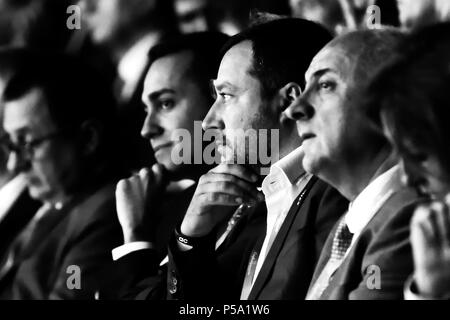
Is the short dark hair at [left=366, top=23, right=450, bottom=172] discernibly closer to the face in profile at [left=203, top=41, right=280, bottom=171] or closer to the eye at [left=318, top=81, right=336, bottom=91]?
the eye at [left=318, top=81, right=336, bottom=91]

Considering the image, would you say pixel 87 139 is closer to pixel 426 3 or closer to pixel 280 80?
pixel 280 80

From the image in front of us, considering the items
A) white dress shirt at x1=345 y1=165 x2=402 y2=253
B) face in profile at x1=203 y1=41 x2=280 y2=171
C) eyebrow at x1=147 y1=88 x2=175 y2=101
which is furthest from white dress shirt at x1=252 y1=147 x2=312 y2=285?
eyebrow at x1=147 y1=88 x2=175 y2=101

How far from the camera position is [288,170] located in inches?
108

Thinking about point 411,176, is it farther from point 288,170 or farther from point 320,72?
point 288,170

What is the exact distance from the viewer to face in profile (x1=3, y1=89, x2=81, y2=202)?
3.46m

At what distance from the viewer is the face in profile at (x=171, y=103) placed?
321 cm

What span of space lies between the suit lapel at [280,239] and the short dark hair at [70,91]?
3.28 feet

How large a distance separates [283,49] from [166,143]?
2.11 feet

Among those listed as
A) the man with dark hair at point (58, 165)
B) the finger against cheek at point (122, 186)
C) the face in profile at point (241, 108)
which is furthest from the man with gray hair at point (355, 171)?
the man with dark hair at point (58, 165)

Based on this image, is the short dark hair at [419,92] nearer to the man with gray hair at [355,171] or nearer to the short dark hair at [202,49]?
the man with gray hair at [355,171]

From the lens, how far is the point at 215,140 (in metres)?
3.07

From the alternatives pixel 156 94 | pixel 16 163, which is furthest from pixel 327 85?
pixel 16 163

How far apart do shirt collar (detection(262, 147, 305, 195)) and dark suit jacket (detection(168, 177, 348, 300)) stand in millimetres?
85
